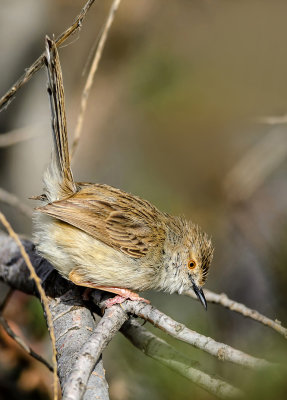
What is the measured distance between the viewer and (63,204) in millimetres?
3453

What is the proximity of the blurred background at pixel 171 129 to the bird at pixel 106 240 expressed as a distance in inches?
17.7

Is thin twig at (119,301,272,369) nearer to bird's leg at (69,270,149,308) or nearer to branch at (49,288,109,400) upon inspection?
bird's leg at (69,270,149,308)

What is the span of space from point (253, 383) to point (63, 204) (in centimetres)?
221

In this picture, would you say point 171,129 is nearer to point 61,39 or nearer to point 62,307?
point 62,307

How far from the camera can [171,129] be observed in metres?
8.97

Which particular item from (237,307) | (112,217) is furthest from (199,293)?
(112,217)

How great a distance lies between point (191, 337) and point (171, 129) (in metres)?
6.73

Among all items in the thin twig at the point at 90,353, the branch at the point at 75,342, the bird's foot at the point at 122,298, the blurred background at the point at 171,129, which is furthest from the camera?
the blurred background at the point at 171,129

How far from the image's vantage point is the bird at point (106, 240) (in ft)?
11.2

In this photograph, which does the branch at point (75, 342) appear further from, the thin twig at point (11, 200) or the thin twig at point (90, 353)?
the thin twig at point (11, 200)

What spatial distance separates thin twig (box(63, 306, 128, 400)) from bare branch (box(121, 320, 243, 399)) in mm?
198

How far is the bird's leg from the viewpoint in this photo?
3117 millimetres

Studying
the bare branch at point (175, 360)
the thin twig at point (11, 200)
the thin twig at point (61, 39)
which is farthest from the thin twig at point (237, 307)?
the thin twig at point (61, 39)

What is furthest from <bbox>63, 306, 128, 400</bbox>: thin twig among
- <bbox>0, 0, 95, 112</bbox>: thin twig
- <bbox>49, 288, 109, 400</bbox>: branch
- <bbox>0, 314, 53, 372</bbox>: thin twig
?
<bbox>0, 0, 95, 112</bbox>: thin twig
